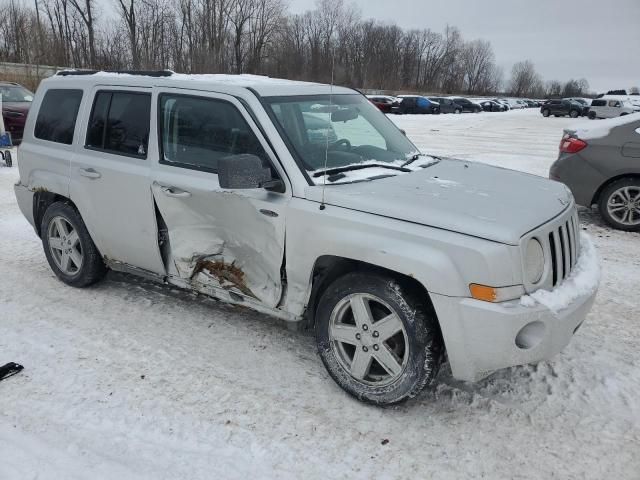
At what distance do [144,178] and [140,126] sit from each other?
440mm

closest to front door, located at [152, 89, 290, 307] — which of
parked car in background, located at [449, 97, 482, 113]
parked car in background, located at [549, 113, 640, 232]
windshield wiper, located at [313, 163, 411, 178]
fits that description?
windshield wiper, located at [313, 163, 411, 178]

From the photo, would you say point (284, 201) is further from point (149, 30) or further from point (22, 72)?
point (149, 30)

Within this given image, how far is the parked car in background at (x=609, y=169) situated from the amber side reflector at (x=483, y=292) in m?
5.05

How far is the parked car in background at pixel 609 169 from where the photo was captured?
6.77m

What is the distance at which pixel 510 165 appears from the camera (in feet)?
38.2

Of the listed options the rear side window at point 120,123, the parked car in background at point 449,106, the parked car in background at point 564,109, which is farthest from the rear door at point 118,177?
the parked car in background at point 564,109

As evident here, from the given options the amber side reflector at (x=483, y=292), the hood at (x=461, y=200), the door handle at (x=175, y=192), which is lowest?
the amber side reflector at (x=483, y=292)

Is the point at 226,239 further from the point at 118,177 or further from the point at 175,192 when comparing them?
the point at 118,177

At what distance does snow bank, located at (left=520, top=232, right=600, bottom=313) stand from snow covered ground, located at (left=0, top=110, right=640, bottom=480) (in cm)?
72

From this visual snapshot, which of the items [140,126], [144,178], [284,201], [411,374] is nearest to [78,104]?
[140,126]

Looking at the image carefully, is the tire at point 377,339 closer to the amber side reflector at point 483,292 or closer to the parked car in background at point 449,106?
the amber side reflector at point 483,292

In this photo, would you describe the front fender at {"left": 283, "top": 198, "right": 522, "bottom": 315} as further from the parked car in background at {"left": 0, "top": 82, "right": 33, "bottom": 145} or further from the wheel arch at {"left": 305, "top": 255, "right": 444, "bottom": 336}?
the parked car in background at {"left": 0, "top": 82, "right": 33, "bottom": 145}

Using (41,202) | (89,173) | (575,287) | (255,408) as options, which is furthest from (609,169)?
(41,202)

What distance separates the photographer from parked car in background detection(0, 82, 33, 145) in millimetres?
13336
